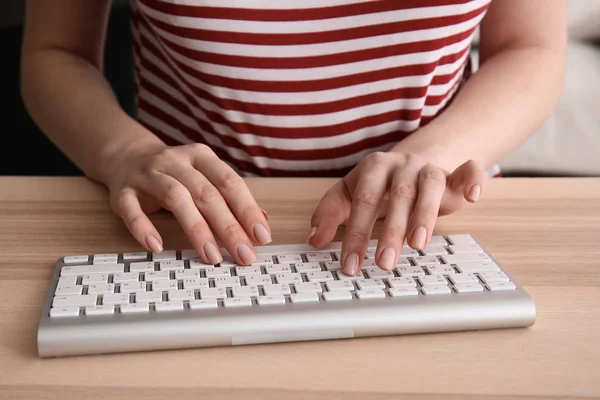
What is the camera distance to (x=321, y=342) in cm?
43

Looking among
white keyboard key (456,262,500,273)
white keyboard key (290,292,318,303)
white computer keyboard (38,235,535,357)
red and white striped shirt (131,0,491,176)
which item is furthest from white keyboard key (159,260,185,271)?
red and white striped shirt (131,0,491,176)

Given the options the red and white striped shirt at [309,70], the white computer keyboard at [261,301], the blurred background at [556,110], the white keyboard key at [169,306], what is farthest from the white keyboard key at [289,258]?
the blurred background at [556,110]

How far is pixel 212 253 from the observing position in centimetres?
52

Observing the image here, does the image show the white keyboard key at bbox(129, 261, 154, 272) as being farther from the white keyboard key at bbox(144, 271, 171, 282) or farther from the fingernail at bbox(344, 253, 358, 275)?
the fingernail at bbox(344, 253, 358, 275)

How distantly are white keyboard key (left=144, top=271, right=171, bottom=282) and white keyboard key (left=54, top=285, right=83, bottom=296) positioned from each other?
46mm

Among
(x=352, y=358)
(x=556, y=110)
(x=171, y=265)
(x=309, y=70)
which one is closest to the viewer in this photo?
(x=352, y=358)

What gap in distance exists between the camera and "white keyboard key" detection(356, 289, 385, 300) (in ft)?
1.50

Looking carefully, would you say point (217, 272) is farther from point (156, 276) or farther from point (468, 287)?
point (468, 287)

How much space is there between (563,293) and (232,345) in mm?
246

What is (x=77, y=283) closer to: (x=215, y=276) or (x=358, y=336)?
(x=215, y=276)

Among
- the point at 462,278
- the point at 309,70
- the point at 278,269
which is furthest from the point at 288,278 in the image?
the point at 309,70

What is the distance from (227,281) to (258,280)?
0.9 inches

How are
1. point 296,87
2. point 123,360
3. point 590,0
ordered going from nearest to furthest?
point 123,360
point 296,87
point 590,0

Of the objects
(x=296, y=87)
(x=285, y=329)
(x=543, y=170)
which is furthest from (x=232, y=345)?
(x=543, y=170)
